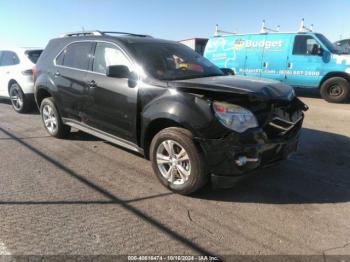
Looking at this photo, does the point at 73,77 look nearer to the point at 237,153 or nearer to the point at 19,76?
the point at 237,153

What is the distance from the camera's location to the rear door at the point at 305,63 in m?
10.8

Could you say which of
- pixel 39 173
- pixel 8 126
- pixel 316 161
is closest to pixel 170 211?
pixel 39 173

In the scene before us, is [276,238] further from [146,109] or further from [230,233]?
[146,109]

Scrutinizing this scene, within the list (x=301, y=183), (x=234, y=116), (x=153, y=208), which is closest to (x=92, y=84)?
(x=153, y=208)

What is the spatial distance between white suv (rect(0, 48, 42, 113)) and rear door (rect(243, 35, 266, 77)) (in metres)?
6.93

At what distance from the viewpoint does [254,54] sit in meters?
12.1

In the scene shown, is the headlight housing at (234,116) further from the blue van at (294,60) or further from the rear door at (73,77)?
the blue van at (294,60)

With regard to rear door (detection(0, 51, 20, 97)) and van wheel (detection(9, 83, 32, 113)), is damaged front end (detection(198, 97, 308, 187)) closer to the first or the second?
van wheel (detection(9, 83, 32, 113))

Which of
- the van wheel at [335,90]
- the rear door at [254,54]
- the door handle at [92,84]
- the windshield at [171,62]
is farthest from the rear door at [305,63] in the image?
the door handle at [92,84]

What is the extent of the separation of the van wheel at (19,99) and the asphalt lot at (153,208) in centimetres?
343

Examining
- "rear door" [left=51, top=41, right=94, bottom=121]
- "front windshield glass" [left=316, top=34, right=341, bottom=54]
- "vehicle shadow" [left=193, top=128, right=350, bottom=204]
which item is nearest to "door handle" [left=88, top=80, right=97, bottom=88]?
"rear door" [left=51, top=41, right=94, bottom=121]

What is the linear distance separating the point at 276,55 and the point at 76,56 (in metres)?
7.89

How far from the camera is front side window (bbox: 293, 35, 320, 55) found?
1074 cm

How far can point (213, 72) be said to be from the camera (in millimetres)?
5066
